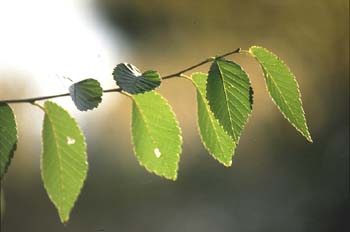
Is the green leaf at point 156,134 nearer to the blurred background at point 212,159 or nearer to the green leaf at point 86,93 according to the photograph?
the green leaf at point 86,93

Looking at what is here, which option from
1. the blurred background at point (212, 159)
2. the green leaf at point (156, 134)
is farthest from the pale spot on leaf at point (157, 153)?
the blurred background at point (212, 159)

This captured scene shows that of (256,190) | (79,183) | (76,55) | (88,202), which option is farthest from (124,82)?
(256,190)

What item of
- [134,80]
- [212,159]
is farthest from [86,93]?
[212,159]

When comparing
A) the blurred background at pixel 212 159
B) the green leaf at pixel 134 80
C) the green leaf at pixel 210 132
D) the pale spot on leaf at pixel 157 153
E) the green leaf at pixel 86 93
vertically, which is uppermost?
the green leaf at pixel 134 80

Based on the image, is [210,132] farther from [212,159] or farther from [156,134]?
[212,159]

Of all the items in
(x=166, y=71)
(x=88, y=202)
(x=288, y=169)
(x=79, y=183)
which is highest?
(x=79, y=183)

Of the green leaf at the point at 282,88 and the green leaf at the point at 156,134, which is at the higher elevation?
the green leaf at the point at 282,88

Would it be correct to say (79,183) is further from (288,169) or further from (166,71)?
(288,169)
